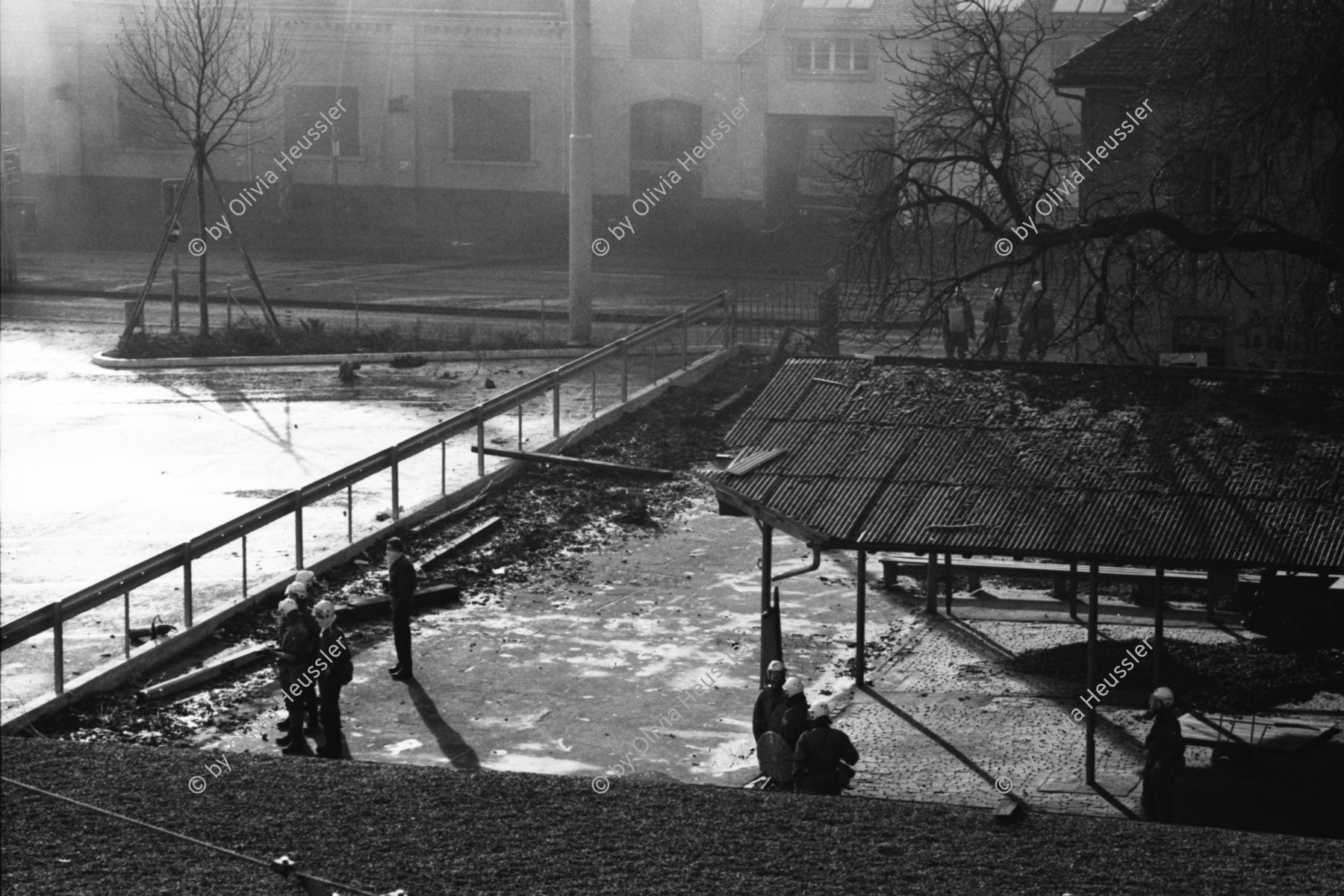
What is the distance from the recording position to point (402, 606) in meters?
14.6

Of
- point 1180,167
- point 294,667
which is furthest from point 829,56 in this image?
point 294,667

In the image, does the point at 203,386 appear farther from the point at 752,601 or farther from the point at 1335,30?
the point at 1335,30

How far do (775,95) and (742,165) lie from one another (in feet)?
7.80

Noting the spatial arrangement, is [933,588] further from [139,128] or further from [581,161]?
[139,128]

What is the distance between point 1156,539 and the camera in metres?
12.5

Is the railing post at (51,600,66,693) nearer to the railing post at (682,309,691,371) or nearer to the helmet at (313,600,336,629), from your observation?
the helmet at (313,600,336,629)

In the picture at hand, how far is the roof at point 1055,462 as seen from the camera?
1255cm

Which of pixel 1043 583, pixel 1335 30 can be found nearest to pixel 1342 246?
pixel 1335 30

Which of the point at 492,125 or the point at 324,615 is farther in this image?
the point at 492,125

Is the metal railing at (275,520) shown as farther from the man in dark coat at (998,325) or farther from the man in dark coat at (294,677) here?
the man in dark coat at (998,325)

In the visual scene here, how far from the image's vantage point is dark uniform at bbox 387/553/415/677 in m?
14.6

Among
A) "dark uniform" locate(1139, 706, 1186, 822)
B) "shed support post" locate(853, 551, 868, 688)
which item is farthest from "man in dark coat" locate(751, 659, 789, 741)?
"dark uniform" locate(1139, 706, 1186, 822)

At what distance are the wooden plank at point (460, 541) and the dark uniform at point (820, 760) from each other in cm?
696

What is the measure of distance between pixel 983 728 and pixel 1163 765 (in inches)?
104
